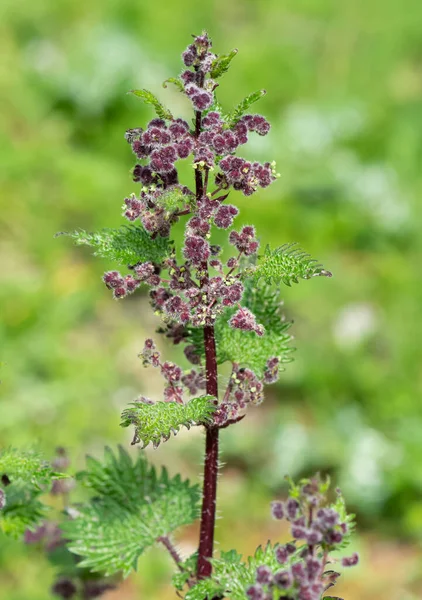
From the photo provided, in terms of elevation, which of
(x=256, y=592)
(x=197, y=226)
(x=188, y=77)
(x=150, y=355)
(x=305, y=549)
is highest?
(x=188, y=77)

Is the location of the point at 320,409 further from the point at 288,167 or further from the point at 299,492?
the point at 299,492

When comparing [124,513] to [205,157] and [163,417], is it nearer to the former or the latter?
[163,417]

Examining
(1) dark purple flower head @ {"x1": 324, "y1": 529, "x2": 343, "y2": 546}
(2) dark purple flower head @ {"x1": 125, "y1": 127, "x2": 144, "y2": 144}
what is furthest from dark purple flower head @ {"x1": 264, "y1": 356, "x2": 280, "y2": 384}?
(2) dark purple flower head @ {"x1": 125, "y1": 127, "x2": 144, "y2": 144}

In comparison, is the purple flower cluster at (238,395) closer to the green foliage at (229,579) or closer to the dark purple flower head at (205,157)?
the green foliage at (229,579)

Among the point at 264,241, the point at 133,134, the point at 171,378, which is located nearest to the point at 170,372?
the point at 171,378

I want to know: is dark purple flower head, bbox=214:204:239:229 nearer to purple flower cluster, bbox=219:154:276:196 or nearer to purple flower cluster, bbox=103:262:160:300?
purple flower cluster, bbox=219:154:276:196

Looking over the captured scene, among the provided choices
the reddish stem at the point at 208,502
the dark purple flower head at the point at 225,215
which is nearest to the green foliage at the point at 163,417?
the reddish stem at the point at 208,502
